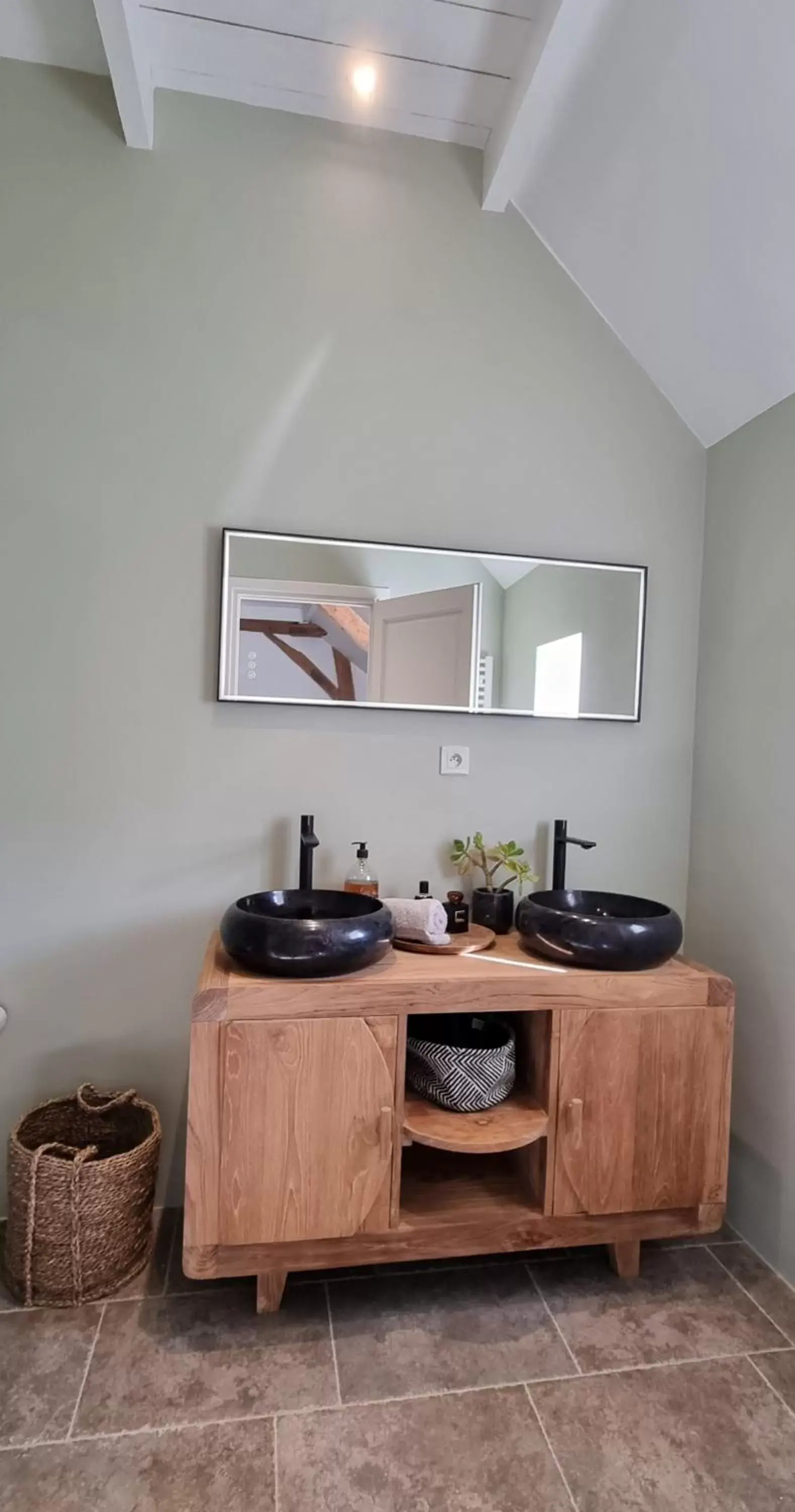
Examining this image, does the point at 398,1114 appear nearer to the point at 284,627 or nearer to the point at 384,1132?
the point at 384,1132

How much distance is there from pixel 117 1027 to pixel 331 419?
1660mm

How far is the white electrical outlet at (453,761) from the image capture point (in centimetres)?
210

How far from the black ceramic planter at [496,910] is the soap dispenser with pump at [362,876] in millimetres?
278

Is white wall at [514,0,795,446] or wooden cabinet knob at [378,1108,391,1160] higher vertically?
white wall at [514,0,795,446]

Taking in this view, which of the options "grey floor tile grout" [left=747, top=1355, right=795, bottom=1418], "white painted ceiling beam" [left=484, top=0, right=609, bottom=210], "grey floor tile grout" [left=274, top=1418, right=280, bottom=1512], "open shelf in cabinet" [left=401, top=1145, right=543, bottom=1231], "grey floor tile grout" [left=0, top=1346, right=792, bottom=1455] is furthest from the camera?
"open shelf in cabinet" [left=401, top=1145, right=543, bottom=1231]

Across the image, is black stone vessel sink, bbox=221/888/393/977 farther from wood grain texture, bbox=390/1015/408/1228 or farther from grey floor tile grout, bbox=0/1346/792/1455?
grey floor tile grout, bbox=0/1346/792/1455

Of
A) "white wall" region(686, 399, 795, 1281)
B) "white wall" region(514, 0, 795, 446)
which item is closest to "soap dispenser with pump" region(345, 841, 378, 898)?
"white wall" region(686, 399, 795, 1281)

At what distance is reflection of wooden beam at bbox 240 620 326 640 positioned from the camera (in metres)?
1.97

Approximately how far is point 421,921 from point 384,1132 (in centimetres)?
45

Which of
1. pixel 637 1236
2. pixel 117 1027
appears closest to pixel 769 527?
pixel 637 1236

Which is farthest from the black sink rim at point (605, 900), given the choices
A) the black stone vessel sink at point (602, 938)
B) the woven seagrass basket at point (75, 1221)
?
the woven seagrass basket at point (75, 1221)

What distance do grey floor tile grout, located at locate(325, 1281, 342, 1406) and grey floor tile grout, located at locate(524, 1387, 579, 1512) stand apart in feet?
1.17

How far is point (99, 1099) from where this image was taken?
1901 mm

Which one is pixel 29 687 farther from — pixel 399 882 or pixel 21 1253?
pixel 21 1253
